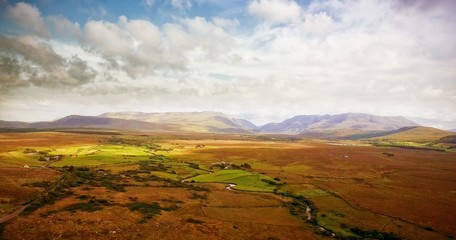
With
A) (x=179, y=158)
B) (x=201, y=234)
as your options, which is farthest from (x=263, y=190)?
(x=179, y=158)

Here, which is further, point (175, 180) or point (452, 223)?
point (175, 180)

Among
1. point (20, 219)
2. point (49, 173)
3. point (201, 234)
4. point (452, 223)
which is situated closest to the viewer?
point (20, 219)

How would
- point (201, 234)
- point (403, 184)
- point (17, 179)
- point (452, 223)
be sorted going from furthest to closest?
1. point (403, 184)
2. point (17, 179)
3. point (452, 223)
4. point (201, 234)

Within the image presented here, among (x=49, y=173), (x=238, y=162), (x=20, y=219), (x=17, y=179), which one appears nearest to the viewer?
(x=20, y=219)

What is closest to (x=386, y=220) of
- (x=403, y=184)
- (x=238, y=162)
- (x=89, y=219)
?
(x=403, y=184)

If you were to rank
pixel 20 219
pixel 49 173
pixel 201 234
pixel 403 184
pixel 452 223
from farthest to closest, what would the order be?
pixel 403 184, pixel 49 173, pixel 452 223, pixel 201 234, pixel 20 219

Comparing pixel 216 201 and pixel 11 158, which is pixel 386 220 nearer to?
pixel 216 201

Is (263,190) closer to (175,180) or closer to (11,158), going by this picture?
(175,180)

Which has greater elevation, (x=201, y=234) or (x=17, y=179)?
(x=17, y=179)

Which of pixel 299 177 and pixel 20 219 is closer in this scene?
pixel 20 219
